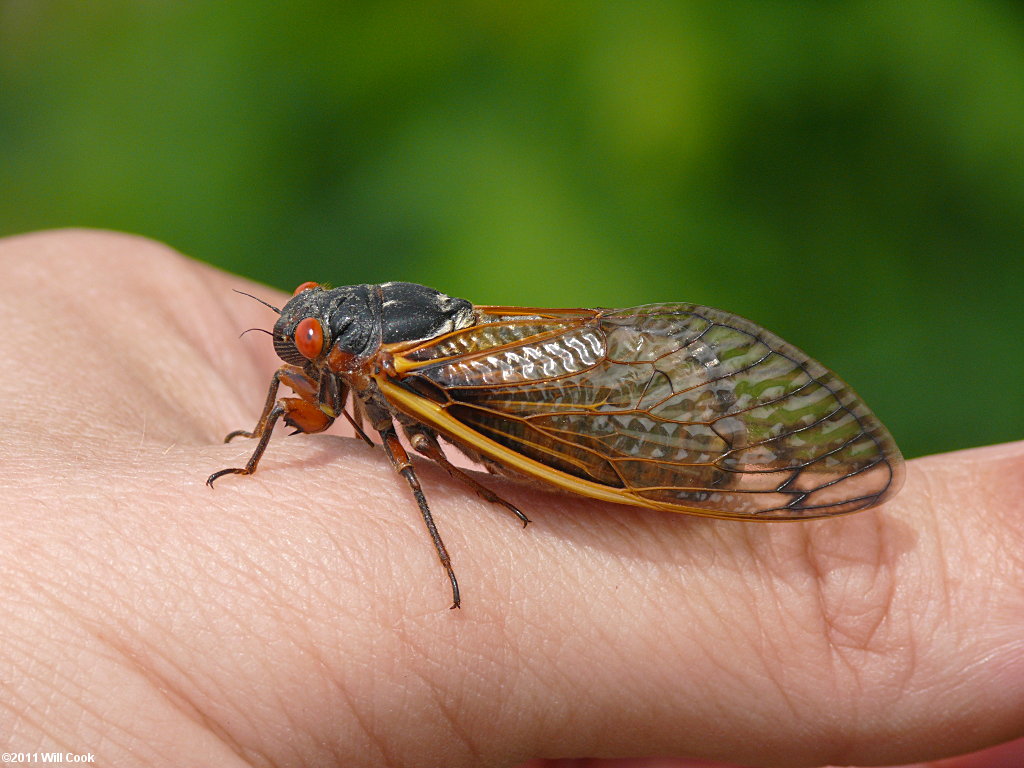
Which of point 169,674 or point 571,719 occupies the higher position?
point 169,674

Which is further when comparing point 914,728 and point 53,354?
point 53,354

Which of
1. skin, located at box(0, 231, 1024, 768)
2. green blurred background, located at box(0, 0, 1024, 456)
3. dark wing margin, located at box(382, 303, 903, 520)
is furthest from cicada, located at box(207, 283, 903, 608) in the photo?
green blurred background, located at box(0, 0, 1024, 456)

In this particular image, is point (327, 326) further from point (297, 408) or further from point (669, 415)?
point (669, 415)

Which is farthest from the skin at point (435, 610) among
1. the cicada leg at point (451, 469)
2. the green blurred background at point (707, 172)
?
the green blurred background at point (707, 172)

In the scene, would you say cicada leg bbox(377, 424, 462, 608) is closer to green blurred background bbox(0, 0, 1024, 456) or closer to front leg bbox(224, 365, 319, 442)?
front leg bbox(224, 365, 319, 442)

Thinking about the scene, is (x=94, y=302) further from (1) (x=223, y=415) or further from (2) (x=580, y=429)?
(2) (x=580, y=429)

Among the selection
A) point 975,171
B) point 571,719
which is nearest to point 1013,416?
point 975,171

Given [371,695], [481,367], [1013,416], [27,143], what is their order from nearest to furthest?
1. [371,695]
2. [481,367]
3. [1013,416]
4. [27,143]
